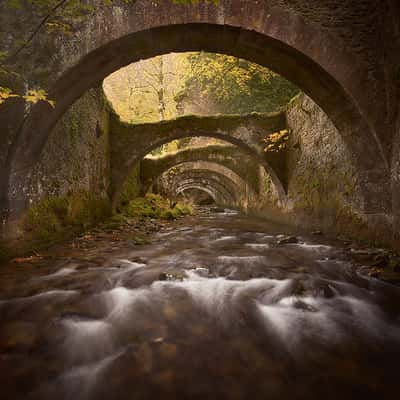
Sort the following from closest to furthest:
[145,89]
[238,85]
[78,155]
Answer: [78,155] < [238,85] < [145,89]

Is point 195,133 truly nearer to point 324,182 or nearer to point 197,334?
point 324,182

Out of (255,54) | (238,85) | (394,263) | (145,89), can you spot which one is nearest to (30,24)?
(255,54)

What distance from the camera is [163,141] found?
980 cm

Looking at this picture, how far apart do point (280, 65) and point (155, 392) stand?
14.3 ft

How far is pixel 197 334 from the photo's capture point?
1.76 m

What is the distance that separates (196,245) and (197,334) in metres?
3.53

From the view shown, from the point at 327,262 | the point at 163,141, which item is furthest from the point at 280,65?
the point at 163,141

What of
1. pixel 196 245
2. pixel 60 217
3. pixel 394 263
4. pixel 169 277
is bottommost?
pixel 196 245

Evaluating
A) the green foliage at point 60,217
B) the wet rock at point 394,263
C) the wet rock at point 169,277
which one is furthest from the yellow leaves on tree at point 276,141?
the wet rock at point 169,277

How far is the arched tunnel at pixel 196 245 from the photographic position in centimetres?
142

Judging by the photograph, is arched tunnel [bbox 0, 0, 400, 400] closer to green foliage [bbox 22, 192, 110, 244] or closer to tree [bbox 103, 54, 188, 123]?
green foliage [bbox 22, 192, 110, 244]

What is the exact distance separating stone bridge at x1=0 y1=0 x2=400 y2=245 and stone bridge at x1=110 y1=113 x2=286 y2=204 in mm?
5283

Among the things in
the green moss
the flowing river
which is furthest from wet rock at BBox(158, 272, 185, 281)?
the green moss

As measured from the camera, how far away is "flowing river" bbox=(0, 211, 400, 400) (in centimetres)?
129
